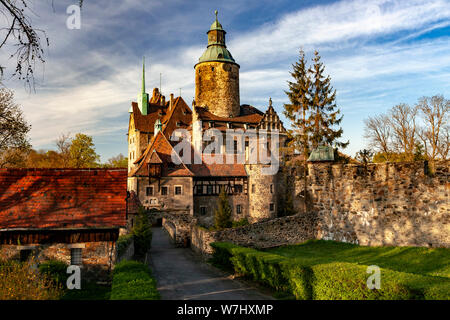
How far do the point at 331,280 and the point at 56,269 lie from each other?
1025 centimetres

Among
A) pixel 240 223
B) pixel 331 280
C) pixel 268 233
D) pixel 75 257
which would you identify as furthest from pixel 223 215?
pixel 331 280

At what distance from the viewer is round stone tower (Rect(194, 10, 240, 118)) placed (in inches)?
1976

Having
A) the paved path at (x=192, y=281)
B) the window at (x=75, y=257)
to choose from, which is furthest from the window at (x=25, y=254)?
the paved path at (x=192, y=281)

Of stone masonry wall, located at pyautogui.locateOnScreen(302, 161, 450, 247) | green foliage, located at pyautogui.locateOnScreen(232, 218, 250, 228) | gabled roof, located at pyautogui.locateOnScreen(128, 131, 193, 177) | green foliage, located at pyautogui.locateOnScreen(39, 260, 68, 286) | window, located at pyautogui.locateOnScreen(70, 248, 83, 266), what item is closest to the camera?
green foliage, located at pyautogui.locateOnScreen(39, 260, 68, 286)

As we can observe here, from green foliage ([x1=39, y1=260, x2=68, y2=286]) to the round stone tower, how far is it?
3750 centimetres

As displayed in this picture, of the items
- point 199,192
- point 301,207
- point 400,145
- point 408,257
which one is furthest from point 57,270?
point 400,145

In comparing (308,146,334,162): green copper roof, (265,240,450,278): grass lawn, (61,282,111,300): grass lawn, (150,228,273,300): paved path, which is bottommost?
(150,228,273,300): paved path

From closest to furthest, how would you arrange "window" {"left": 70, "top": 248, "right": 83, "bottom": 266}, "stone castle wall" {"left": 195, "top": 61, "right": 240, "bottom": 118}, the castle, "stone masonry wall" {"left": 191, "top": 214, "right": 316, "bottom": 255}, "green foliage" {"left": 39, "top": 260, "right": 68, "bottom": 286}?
"green foliage" {"left": 39, "top": 260, "right": 68, "bottom": 286}, "window" {"left": 70, "top": 248, "right": 83, "bottom": 266}, "stone masonry wall" {"left": 191, "top": 214, "right": 316, "bottom": 255}, the castle, "stone castle wall" {"left": 195, "top": 61, "right": 240, "bottom": 118}

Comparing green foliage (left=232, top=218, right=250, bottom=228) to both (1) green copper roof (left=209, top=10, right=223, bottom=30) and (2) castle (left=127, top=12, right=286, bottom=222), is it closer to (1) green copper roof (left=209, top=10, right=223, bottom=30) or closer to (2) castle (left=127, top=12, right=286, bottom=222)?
(2) castle (left=127, top=12, right=286, bottom=222)

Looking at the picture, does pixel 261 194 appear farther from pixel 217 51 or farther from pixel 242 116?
pixel 217 51

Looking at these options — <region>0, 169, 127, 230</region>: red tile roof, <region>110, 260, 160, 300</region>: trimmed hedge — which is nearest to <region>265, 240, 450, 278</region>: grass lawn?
<region>110, 260, 160, 300</region>: trimmed hedge

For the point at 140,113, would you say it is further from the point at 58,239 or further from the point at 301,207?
the point at 58,239

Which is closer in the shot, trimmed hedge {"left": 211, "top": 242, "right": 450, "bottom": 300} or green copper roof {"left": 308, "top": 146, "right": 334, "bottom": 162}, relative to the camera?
trimmed hedge {"left": 211, "top": 242, "right": 450, "bottom": 300}

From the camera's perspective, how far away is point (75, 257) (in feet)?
48.3
